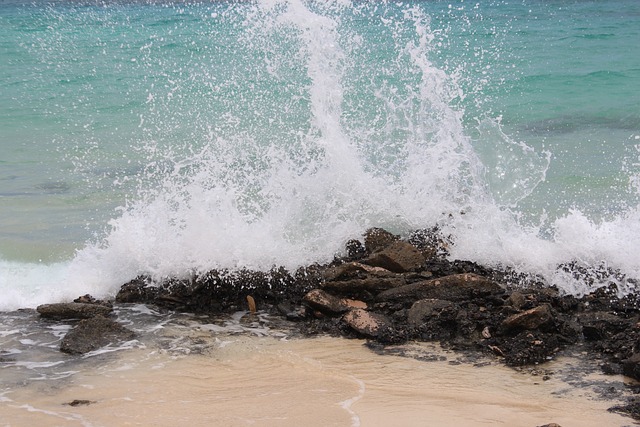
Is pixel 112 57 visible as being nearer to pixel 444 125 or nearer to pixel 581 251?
pixel 444 125

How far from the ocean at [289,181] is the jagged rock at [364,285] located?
638 millimetres

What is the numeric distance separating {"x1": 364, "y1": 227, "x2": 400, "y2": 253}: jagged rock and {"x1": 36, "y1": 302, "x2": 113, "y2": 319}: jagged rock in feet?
6.97

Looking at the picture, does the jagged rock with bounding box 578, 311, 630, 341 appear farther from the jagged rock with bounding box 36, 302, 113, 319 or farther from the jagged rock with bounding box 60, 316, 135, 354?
the jagged rock with bounding box 36, 302, 113, 319

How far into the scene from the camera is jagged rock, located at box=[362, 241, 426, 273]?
673cm

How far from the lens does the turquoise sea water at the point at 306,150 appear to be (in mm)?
7258

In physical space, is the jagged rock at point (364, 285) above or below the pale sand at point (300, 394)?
above

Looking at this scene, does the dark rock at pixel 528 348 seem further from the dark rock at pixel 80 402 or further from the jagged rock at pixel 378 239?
the dark rock at pixel 80 402

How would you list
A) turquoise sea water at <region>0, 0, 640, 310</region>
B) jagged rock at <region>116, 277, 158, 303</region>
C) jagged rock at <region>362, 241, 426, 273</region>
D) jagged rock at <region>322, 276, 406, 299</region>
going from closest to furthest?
jagged rock at <region>322, 276, 406, 299</region> → jagged rock at <region>362, 241, 426, 273</region> → jagged rock at <region>116, 277, 158, 303</region> → turquoise sea water at <region>0, 0, 640, 310</region>

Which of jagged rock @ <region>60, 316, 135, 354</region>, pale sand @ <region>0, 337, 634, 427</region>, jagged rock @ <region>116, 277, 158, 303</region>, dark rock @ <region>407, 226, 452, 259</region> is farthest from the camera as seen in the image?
dark rock @ <region>407, 226, 452, 259</region>

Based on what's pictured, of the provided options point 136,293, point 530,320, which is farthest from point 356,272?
point 136,293

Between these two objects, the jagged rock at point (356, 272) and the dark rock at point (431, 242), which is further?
the dark rock at point (431, 242)

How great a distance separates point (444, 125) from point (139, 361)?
3.81 metres

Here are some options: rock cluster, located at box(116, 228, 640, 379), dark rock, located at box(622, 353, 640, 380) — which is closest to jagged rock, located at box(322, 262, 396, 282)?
rock cluster, located at box(116, 228, 640, 379)

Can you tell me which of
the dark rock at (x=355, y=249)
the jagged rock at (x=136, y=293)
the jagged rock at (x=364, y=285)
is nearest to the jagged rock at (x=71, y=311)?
the jagged rock at (x=136, y=293)
